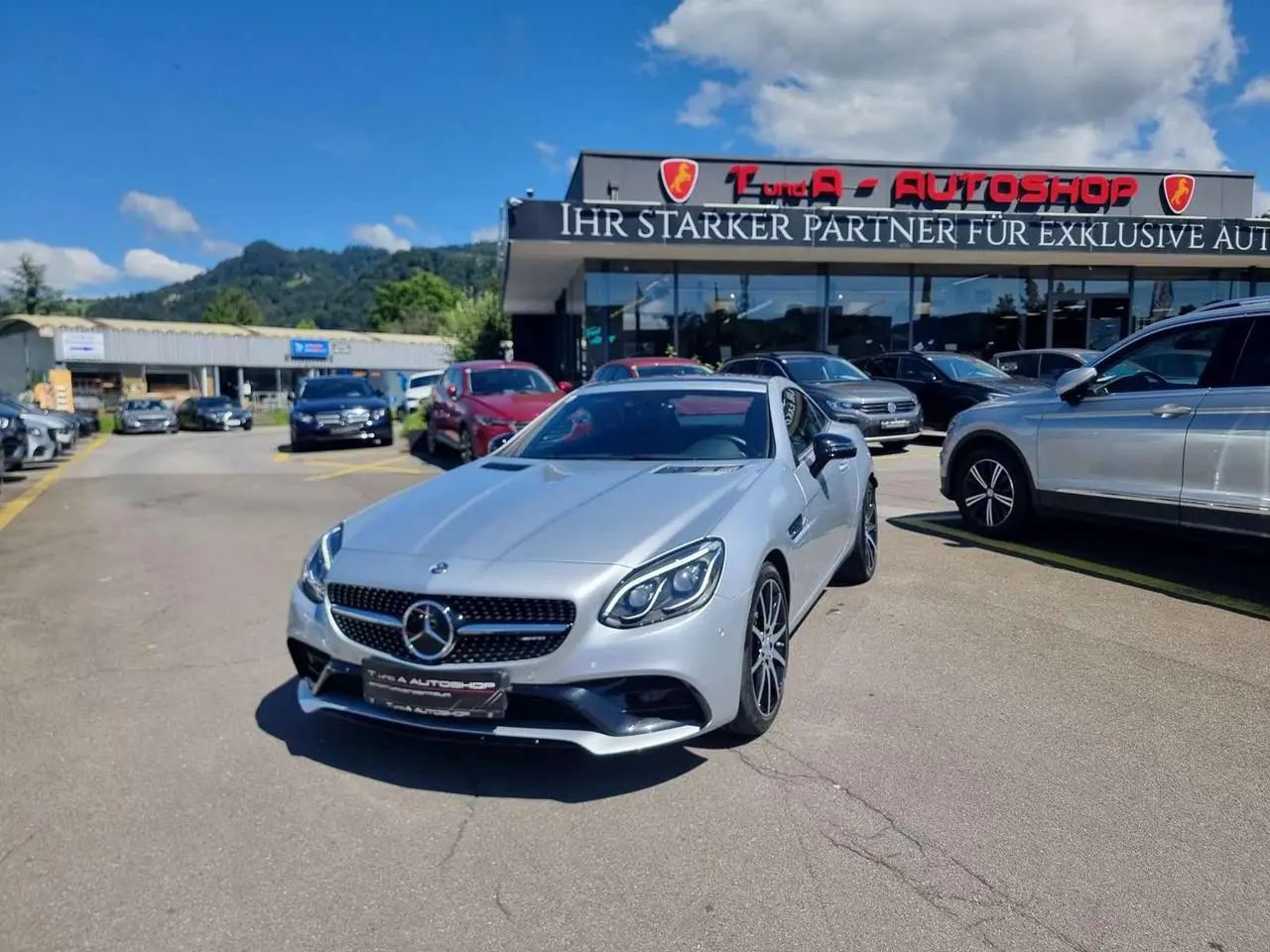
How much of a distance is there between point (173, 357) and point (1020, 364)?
57.5 metres

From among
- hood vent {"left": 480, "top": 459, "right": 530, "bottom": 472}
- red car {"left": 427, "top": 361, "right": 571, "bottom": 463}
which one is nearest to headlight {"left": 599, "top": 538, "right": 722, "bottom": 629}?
hood vent {"left": 480, "top": 459, "right": 530, "bottom": 472}

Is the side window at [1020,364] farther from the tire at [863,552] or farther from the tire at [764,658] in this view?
the tire at [764,658]

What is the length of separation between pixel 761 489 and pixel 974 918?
6.25ft

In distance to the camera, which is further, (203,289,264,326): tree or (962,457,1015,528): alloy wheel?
(203,289,264,326): tree

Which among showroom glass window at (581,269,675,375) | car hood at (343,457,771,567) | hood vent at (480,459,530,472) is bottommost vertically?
car hood at (343,457,771,567)

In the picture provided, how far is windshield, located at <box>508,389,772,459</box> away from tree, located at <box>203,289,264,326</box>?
370 ft

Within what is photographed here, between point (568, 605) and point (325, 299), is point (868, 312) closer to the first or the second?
point (568, 605)

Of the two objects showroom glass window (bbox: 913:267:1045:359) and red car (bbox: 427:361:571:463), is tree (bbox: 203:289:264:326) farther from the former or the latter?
red car (bbox: 427:361:571:463)

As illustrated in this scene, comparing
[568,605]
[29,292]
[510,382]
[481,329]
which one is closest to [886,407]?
[510,382]

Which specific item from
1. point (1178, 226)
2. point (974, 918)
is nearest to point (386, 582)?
point (974, 918)

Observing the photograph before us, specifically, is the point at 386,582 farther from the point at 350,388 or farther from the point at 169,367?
the point at 169,367

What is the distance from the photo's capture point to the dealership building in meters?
19.4

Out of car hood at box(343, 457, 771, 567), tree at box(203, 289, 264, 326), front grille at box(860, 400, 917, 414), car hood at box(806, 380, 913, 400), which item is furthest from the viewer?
tree at box(203, 289, 264, 326)

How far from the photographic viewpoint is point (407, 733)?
3.19 m
